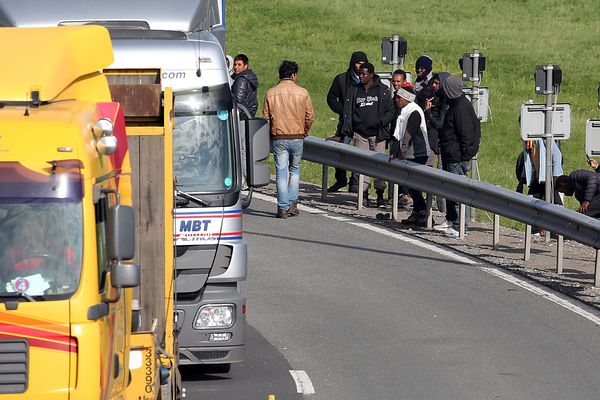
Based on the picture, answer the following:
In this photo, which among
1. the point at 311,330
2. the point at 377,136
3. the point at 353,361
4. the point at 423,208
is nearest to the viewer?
the point at 353,361

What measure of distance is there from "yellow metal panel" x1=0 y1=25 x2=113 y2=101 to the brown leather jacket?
33.9ft

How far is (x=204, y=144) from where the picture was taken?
40.9 ft

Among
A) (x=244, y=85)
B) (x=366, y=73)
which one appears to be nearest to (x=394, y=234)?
(x=366, y=73)

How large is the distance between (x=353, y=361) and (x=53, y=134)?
19.4ft

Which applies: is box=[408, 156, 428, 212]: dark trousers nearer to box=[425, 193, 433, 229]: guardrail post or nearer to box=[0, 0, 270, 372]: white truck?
box=[425, 193, 433, 229]: guardrail post

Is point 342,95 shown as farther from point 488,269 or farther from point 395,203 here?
point 488,269

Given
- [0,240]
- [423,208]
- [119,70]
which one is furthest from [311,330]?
[0,240]

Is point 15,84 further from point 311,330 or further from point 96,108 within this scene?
point 311,330

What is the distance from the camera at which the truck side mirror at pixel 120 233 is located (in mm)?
8250

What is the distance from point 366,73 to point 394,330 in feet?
24.2

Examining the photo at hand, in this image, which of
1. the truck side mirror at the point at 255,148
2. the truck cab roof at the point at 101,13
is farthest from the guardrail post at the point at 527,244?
the truck cab roof at the point at 101,13

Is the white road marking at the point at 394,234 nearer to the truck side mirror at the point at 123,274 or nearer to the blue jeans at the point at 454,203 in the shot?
the blue jeans at the point at 454,203

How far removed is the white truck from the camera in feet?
39.8

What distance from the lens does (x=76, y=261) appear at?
8062 millimetres
